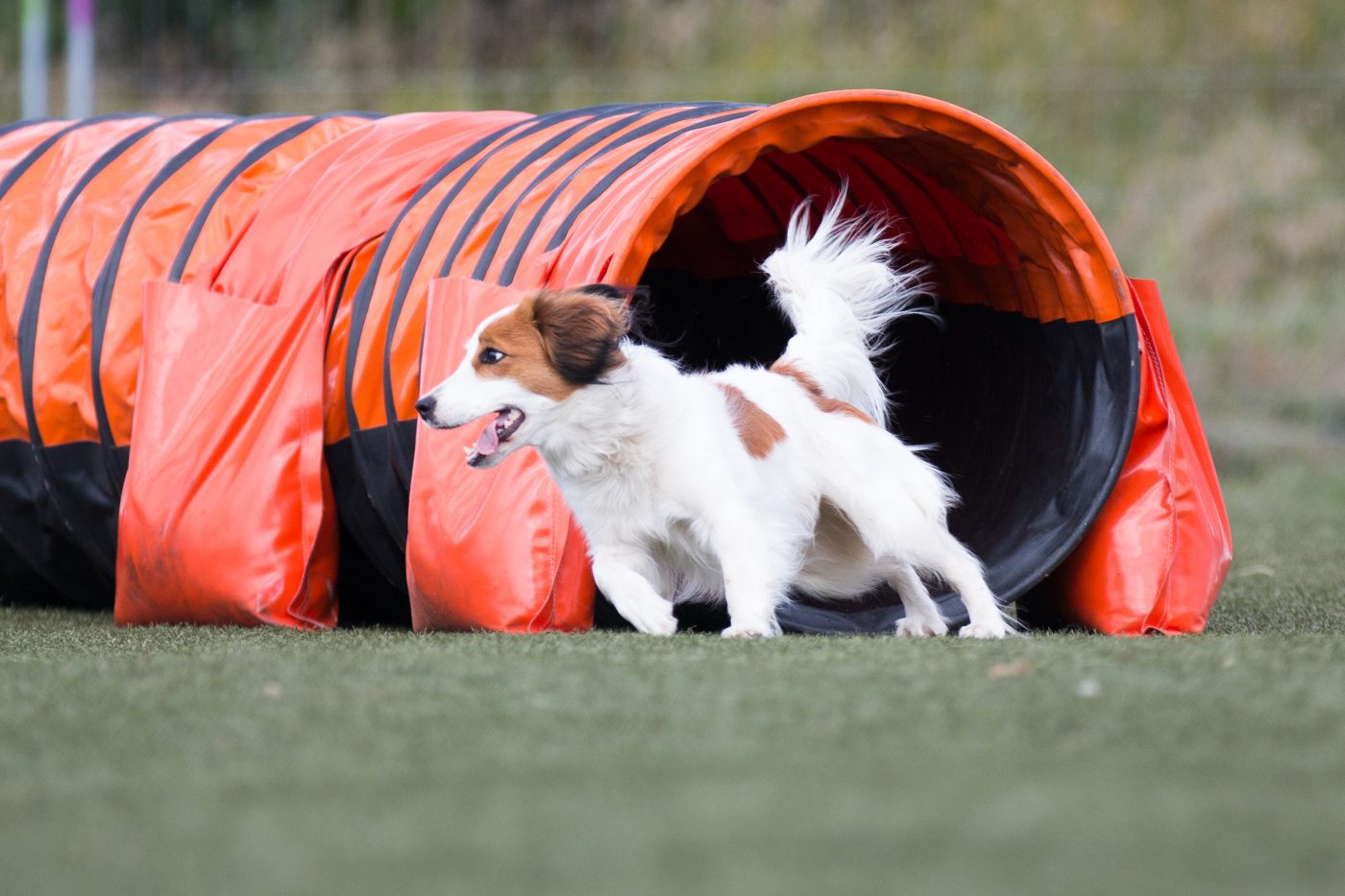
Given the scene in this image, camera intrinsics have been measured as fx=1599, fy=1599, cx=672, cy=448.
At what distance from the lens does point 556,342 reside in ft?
11.9

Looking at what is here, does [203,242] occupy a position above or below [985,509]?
above

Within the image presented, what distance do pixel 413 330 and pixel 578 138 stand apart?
78cm

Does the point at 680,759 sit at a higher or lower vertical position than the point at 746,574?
higher

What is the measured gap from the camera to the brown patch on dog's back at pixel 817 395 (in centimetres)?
400

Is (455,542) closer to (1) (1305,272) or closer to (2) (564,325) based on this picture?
(2) (564,325)

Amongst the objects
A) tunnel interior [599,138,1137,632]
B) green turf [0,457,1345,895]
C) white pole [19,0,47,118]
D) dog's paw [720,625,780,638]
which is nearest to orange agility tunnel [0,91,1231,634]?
tunnel interior [599,138,1137,632]

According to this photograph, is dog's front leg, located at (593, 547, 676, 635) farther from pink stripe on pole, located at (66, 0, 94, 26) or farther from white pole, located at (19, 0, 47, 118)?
white pole, located at (19, 0, 47, 118)

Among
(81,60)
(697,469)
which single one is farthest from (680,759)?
(81,60)

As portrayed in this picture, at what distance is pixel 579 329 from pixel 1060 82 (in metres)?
7.93

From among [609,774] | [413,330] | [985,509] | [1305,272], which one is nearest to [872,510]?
[985,509]

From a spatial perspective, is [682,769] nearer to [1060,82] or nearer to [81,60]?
[1060,82]

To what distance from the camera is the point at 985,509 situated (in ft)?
15.3

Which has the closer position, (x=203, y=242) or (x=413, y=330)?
(x=413, y=330)

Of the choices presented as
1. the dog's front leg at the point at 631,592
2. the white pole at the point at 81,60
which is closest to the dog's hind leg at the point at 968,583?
the dog's front leg at the point at 631,592
